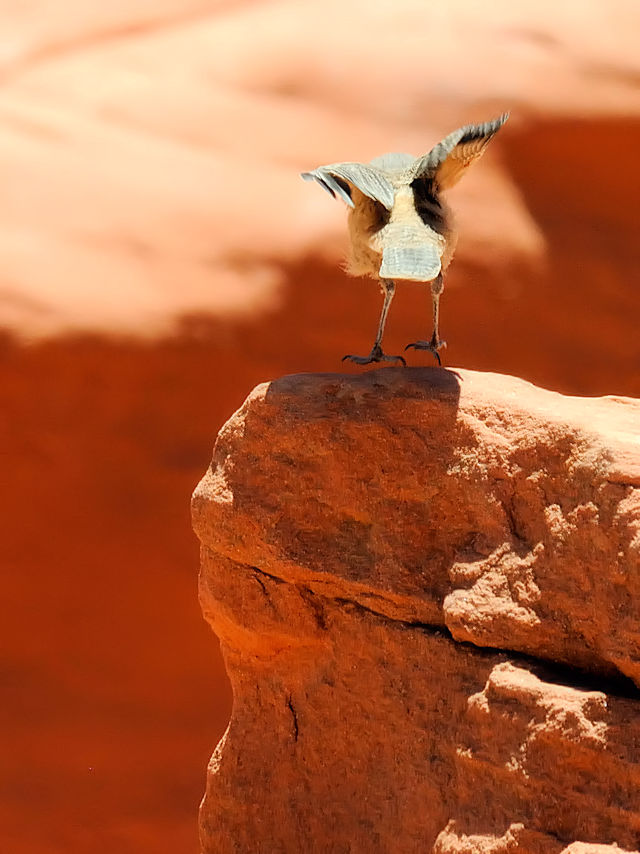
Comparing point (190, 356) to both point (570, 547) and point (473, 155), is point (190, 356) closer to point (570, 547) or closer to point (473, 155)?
point (473, 155)

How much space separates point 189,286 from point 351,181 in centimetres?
293

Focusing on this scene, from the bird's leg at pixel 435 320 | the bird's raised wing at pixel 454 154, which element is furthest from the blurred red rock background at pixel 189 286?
the bird's raised wing at pixel 454 154

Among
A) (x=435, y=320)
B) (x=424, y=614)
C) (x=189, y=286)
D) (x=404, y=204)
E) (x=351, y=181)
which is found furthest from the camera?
(x=189, y=286)

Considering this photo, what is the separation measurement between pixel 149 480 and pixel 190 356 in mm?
727

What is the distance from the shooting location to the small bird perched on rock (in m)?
3.23

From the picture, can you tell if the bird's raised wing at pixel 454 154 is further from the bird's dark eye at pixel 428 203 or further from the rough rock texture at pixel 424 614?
the rough rock texture at pixel 424 614

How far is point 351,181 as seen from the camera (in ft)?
10.8

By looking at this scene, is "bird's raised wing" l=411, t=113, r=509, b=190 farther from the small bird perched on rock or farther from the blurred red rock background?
the blurred red rock background

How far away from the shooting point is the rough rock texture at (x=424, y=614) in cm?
248

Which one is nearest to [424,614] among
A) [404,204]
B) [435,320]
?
[435,320]

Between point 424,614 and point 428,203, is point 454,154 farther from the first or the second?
point 424,614

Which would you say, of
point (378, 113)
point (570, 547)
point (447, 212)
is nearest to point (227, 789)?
point (570, 547)

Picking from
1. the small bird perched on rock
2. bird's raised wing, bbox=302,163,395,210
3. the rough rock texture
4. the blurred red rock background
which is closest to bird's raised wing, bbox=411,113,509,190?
the small bird perched on rock

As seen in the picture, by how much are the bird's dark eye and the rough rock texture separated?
55 cm
